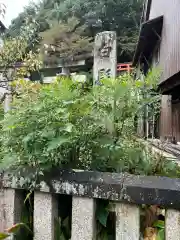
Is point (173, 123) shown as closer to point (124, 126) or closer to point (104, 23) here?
point (124, 126)

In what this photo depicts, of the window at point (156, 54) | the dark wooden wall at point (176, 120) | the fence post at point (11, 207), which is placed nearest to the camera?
the fence post at point (11, 207)

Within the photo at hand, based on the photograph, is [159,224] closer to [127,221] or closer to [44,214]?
[127,221]

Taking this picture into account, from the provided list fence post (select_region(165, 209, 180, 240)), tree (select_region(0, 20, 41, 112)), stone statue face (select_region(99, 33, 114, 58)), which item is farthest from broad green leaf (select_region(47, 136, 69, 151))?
stone statue face (select_region(99, 33, 114, 58))

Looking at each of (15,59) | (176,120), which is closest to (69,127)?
(15,59)

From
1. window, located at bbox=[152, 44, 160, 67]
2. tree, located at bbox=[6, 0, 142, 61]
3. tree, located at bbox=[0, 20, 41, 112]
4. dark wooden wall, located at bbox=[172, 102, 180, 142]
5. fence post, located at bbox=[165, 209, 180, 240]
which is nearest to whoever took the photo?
fence post, located at bbox=[165, 209, 180, 240]

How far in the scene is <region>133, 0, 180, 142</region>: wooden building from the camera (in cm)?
705

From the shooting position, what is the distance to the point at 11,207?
119 centimetres

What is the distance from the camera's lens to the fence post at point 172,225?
3.16 ft

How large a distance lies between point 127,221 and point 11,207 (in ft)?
1.71

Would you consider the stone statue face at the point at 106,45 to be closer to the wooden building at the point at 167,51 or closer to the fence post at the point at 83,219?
the wooden building at the point at 167,51

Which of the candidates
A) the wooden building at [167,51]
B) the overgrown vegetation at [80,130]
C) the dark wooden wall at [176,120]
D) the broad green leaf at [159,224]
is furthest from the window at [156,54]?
the broad green leaf at [159,224]

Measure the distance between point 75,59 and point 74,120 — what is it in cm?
1546

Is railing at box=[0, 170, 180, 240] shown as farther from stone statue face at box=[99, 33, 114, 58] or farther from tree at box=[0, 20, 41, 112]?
stone statue face at box=[99, 33, 114, 58]

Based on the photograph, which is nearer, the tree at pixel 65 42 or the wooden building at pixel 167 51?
the wooden building at pixel 167 51
